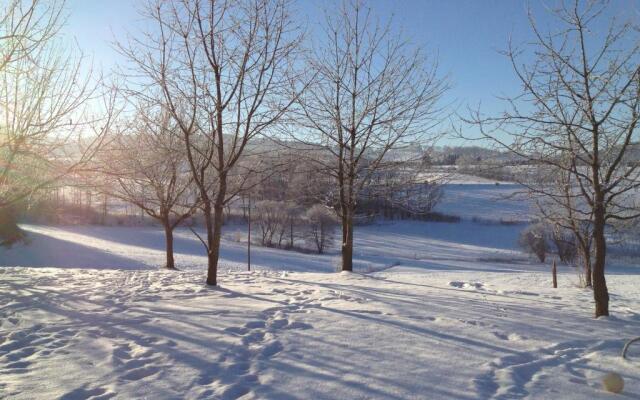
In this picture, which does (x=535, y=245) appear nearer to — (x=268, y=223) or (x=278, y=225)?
(x=278, y=225)

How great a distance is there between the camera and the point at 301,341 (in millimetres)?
4699

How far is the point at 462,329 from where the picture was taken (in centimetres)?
523

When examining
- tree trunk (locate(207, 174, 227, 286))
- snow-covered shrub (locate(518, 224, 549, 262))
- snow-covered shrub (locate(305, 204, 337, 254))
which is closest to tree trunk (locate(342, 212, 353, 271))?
tree trunk (locate(207, 174, 227, 286))

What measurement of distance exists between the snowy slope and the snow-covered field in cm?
2

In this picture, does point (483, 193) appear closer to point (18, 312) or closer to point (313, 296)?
point (313, 296)

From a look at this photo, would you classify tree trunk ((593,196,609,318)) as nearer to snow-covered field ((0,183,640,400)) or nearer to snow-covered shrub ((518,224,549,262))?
snow-covered field ((0,183,640,400))

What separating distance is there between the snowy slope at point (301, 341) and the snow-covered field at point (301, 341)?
0.06 ft

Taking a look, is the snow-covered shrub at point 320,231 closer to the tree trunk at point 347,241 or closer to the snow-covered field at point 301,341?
the tree trunk at point 347,241

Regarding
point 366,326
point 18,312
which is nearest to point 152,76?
point 18,312

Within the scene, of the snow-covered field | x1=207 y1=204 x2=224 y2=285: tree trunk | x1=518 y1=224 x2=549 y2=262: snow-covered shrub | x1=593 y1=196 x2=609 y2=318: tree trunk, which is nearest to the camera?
the snow-covered field

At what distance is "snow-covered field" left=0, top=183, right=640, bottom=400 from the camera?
11.8 feet

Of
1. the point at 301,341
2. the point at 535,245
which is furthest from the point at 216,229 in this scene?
the point at 535,245

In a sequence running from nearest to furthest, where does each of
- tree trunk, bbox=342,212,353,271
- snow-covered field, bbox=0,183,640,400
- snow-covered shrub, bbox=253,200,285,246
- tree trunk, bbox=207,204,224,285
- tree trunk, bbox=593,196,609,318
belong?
snow-covered field, bbox=0,183,640,400 < tree trunk, bbox=593,196,609,318 < tree trunk, bbox=207,204,224,285 < tree trunk, bbox=342,212,353,271 < snow-covered shrub, bbox=253,200,285,246

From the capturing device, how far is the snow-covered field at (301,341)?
11.8ft
